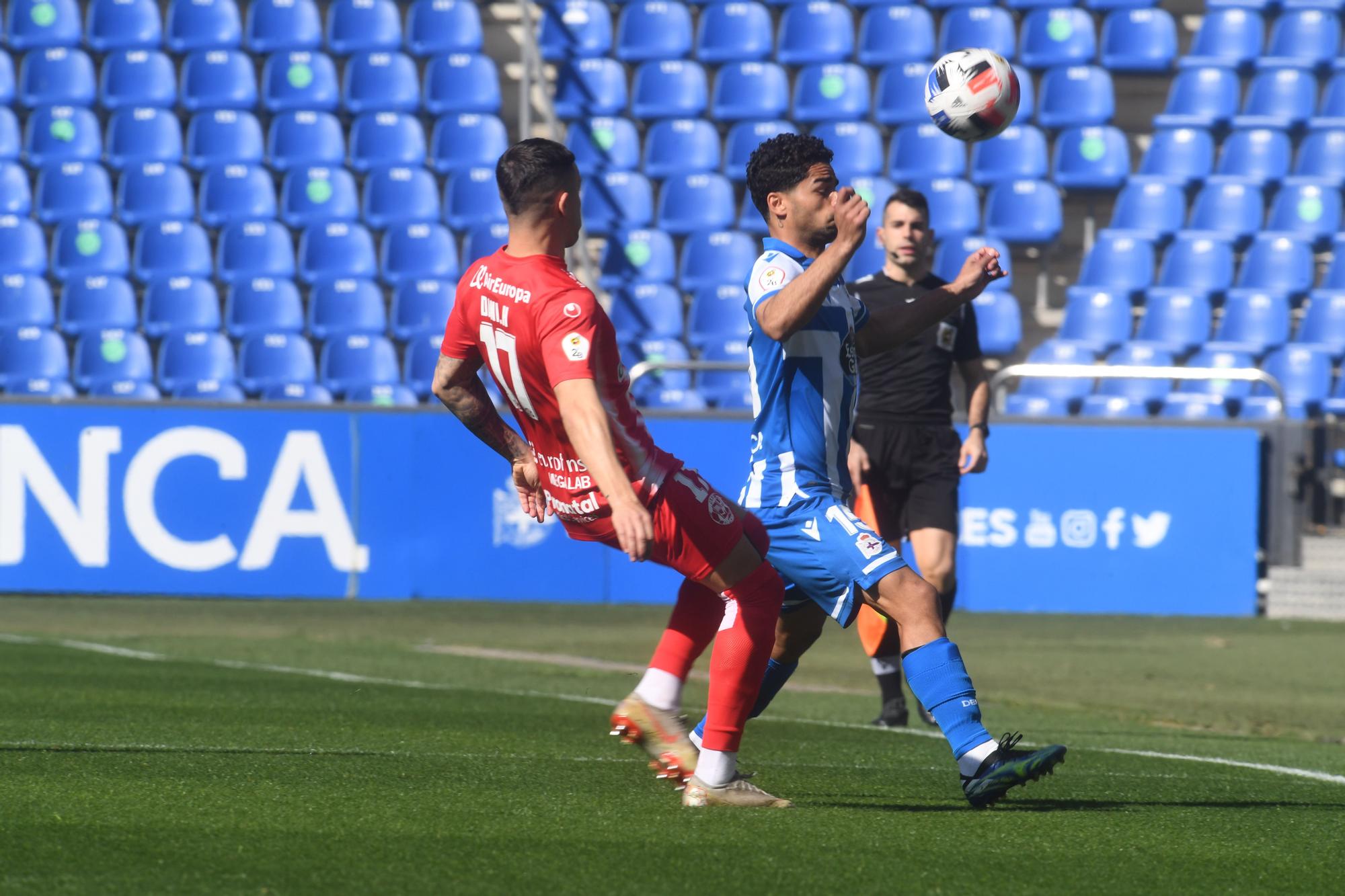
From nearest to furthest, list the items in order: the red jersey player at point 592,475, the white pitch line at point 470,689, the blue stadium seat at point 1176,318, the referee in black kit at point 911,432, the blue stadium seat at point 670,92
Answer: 1. the red jersey player at point 592,475
2. the white pitch line at point 470,689
3. the referee in black kit at point 911,432
4. the blue stadium seat at point 1176,318
5. the blue stadium seat at point 670,92

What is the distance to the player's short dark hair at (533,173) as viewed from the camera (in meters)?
4.88

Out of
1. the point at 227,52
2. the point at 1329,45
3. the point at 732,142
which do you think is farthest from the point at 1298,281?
the point at 227,52

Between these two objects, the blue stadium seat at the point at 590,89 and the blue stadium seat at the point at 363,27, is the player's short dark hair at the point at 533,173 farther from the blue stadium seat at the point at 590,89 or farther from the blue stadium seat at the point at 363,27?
the blue stadium seat at the point at 363,27

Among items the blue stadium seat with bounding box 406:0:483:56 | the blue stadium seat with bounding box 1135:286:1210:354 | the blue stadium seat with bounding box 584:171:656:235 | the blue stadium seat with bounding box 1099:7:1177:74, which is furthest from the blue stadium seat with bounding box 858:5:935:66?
the blue stadium seat with bounding box 406:0:483:56

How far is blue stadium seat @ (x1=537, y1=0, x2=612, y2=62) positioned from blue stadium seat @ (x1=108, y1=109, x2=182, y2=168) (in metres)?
4.21

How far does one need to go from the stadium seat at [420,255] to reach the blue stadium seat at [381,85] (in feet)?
5.52

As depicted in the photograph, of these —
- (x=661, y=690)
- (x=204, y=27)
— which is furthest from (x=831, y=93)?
(x=661, y=690)

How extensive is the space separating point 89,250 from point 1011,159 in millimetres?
9872

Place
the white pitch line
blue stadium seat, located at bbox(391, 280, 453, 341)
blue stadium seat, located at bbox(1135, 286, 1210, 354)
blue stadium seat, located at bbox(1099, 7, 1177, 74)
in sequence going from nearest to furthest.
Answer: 1. the white pitch line
2. blue stadium seat, located at bbox(1135, 286, 1210, 354)
3. blue stadium seat, located at bbox(391, 280, 453, 341)
4. blue stadium seat, located at bbox(1099, 7, 1177, 74)

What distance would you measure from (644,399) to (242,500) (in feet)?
13.2

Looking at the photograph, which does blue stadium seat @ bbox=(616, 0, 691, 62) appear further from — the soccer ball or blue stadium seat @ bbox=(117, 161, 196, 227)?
the soccer ball

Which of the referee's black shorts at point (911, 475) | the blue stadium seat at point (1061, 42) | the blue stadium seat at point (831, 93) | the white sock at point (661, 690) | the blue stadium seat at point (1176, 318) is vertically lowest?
the white sock at point (661, 690)

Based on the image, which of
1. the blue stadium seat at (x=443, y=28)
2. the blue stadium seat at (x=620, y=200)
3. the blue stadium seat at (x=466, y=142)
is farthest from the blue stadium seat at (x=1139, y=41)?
the blue stadium seat at (x=443, y=28)

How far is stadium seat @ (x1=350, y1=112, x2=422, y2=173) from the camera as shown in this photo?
19.2 m
